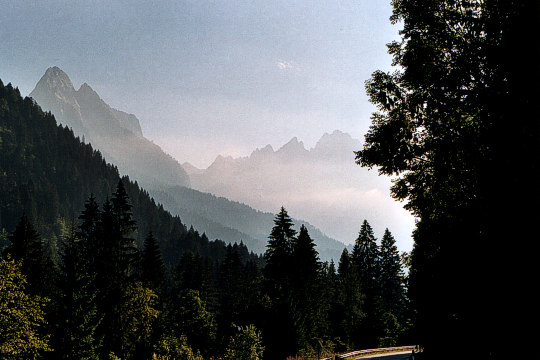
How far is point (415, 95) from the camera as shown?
10.9m

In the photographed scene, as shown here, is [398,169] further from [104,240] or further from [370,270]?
[370,270]

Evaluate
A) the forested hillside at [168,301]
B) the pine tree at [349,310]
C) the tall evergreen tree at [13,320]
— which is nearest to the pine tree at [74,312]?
the forested hillside at [168,301]

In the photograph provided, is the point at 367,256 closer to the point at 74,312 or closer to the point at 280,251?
the point at 280,251

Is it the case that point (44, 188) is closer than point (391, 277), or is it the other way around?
point (391, 277)

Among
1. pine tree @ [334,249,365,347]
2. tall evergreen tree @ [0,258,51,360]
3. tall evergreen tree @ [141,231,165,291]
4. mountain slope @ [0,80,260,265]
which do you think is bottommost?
pine tree @ [334,249,365,347]

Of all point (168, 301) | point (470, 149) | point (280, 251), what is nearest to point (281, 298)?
point (280, 251)

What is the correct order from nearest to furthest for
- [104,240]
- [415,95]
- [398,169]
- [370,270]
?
1. [415,95]
2. [398,169]
3. [104,240]
4. [370,270]

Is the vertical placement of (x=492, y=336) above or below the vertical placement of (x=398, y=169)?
below

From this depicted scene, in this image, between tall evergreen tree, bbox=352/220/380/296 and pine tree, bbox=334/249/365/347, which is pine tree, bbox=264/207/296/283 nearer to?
pine tree, bbox=334/249/365/347

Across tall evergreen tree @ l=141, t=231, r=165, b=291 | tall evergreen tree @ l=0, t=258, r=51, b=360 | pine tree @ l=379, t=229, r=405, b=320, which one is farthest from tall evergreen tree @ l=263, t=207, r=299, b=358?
pine tree @ l=379, t=229, r=405, b=320

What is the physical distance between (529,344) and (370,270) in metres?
66.6

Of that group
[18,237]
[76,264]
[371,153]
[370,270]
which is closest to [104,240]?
[76,264]

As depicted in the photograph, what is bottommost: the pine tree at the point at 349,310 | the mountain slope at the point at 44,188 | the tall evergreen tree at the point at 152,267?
the pine tree at the point at 349,310

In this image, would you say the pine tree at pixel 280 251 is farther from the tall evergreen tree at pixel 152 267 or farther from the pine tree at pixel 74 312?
the pine tree at pixel 74 312
